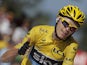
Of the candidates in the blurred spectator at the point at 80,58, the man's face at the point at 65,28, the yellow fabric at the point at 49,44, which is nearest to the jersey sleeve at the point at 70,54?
the yellow fabric at the point at 49,44

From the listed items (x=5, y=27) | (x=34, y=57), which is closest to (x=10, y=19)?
(x=5, y=27)

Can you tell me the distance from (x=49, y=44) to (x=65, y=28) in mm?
482

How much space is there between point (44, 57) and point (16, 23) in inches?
273

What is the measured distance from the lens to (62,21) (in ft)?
21.0

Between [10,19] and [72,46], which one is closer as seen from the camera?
[72,46]

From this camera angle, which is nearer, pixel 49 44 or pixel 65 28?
pixel 65 28

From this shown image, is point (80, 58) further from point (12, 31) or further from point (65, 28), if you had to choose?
point (65, 28)

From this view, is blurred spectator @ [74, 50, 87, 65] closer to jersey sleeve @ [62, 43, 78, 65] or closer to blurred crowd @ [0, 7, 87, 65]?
blurred crowd @ [0, 7, 87, 65]

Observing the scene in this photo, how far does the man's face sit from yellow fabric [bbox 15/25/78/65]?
0.67 ft

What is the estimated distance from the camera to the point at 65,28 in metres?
6.32

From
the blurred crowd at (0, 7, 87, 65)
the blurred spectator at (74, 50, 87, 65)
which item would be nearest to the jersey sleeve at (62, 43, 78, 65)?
the blurred crowd at (0, 7, 87, 65)

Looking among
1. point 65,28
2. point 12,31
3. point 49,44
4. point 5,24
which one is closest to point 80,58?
point 12,31

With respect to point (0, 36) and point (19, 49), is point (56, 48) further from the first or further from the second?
point (0, 36)

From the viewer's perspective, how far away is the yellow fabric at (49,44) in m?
6.45
